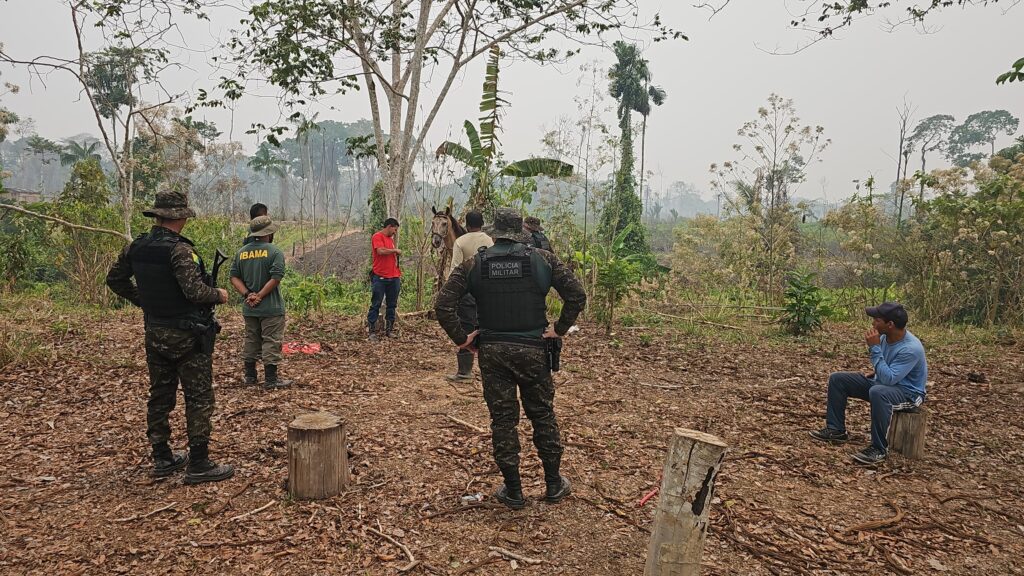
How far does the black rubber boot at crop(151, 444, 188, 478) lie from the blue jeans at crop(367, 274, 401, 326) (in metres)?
4.52

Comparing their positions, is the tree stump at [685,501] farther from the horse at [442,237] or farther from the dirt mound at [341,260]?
the dirt mound at [341,260]

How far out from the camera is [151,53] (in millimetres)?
7383

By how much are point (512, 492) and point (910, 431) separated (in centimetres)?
342

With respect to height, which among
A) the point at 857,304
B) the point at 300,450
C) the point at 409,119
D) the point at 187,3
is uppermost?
the point at 187,3

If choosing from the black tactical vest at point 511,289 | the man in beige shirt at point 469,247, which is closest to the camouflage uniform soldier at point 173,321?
the black tactical vest at point 511,289

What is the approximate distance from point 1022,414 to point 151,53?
11.2m

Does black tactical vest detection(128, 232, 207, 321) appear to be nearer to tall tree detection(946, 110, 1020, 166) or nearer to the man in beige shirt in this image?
the man in beige shirt

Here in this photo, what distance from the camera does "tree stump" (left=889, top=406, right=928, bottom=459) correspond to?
15.0ft

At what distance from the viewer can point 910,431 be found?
4590 mm

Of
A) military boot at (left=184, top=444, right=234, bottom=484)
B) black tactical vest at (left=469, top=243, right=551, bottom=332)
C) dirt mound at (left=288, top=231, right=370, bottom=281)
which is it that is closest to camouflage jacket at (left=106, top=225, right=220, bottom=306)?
military boot at (left=184, top=444, right=234, bottom=484)

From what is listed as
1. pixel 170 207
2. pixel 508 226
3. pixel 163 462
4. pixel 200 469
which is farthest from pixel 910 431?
pixel 170 207

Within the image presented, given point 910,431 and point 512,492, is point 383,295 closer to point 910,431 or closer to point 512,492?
point 512,492

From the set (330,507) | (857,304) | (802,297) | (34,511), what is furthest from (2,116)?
(857,304)

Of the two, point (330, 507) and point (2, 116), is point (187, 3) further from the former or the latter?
point (2, 116)
